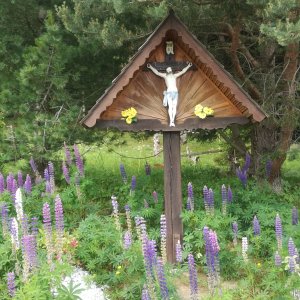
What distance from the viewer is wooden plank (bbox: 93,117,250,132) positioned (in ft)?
22.0

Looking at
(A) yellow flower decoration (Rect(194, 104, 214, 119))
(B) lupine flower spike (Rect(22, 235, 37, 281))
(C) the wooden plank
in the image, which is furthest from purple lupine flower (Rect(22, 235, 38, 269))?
(A) yellow flower decoration (Rect(194, 104, 214, 119))

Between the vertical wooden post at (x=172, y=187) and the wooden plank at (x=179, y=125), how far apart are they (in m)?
0.18

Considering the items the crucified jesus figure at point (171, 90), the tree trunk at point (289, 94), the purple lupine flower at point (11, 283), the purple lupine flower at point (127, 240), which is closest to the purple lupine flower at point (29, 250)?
the purple lupine flower at point (11, 283)

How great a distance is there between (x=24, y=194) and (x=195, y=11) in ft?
12.9

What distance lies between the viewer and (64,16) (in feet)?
25.4

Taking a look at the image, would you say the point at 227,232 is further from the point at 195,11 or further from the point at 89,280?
the point at 195,11

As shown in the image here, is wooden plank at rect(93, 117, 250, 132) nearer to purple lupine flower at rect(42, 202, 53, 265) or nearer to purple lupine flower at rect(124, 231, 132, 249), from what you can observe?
purple lupine flower at rect(124, 231, 132, 249)

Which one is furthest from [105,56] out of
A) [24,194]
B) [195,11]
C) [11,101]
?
[24,194]

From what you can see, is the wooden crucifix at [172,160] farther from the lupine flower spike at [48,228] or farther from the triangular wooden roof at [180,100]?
the lupine flower spike at [48,228]

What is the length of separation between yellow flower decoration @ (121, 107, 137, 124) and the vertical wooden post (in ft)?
1.70

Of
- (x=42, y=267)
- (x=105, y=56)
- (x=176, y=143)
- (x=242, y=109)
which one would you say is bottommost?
(x=42, y=267)

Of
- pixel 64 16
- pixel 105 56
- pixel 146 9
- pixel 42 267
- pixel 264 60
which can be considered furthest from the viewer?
pixel 105 56

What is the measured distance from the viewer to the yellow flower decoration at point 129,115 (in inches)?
262

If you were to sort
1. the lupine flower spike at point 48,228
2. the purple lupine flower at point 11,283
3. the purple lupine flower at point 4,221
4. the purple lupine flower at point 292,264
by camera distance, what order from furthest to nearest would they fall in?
the purple lupine flower at point 4,221 → the purple lupine flower at point 292,264 → the lupine flower spike at point 48,228 → the purple lupine flower at point 11,283
